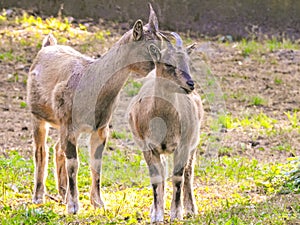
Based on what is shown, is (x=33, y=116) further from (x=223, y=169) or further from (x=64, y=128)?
(x=223, y=169)

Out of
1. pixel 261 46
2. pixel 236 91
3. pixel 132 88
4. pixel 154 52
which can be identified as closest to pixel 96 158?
pixel 154 52

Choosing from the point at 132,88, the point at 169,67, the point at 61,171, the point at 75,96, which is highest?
the point at 169,67

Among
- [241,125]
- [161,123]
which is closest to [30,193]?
A: [161,123]

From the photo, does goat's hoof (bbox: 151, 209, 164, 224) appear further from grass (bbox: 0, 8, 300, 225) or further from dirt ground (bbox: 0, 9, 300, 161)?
dirt ground (bbox: 0, 9, 300, 161)

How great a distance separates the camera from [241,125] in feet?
38.0

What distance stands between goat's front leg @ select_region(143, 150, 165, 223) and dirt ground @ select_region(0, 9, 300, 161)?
8.55 ft

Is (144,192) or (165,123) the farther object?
(144,192)

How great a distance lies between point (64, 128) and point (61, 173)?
0.96 metres

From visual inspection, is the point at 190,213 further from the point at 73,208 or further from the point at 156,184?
the point at 73,208

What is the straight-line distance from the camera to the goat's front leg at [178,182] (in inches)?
275

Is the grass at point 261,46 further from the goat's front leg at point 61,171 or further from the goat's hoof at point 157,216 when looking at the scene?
the goat's hoof at point 157,216

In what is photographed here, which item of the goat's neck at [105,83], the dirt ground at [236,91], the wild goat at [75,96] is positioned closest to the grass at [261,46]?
the dirt ground at [236,91]

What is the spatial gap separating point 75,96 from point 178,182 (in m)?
1.34

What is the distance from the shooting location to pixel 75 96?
7.30 meters
